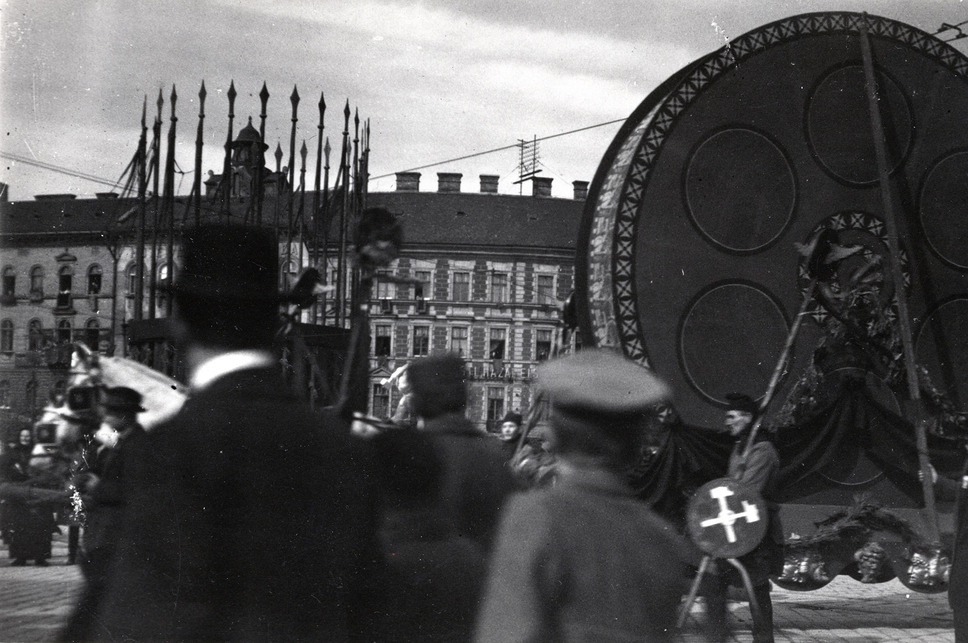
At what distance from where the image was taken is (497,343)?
3.46m

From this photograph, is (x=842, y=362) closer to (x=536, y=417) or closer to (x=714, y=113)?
(x=714, y=113)

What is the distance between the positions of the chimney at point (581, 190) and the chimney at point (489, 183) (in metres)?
0.44

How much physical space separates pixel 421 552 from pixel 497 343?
78 cm

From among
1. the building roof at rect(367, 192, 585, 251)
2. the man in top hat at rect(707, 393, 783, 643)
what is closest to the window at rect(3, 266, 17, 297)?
the building roof at rect(367, 192, 585, 251)

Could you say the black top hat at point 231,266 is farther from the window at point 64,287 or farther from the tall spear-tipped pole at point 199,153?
the window at point 64,287

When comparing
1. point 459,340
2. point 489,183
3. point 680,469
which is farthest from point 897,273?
point 459,340

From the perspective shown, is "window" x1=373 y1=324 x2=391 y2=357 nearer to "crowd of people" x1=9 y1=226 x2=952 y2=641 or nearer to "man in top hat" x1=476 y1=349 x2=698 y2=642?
"crowd of people" x1=9 y1=226 x2=952 y2=641

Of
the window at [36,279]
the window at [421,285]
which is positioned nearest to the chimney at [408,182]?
the window at [421,285]

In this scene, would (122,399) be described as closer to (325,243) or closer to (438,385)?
(325,243)

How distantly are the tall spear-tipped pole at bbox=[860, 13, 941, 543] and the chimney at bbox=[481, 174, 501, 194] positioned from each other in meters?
2.09

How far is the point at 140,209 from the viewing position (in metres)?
3.43

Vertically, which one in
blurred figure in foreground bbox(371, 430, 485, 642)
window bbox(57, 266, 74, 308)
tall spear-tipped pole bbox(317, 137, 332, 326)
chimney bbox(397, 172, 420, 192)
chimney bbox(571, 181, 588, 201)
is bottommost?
blurred figure in foreground bbox(371, 430, 485, 642)

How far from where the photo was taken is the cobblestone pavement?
3.29 metres

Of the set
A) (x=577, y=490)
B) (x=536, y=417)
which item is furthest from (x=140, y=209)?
(x=577, y=490)
